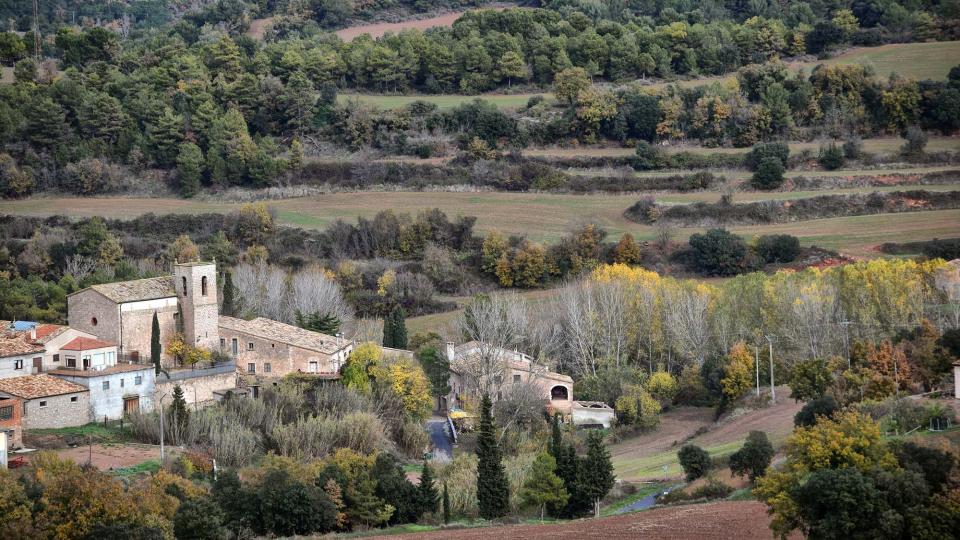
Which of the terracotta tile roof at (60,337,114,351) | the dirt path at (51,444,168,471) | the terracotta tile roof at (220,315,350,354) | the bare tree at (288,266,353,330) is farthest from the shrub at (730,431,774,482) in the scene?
the bare tree at (288,266,353,330)

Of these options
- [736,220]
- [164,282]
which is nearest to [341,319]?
[164,282]

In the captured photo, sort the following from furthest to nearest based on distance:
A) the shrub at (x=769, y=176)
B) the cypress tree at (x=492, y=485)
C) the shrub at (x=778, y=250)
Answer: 1. the shrub at (x=769, y=176)
2. the shrub at (x=778, y=250)
3. the cypress tree at (x=492, y=485)

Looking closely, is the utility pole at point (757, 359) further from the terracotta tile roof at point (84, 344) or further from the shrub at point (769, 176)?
the shrub at point (769, 176)

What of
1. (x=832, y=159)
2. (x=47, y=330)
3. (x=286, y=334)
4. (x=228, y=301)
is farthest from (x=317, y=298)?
(x=832, y=159)

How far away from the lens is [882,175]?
8438 cm

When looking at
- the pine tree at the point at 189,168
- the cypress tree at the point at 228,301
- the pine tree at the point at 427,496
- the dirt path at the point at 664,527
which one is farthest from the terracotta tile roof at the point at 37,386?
the pine tree at the point at 189,168

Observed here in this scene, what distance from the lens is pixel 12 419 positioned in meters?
49.6

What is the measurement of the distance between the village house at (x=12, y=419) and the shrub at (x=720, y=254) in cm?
3235

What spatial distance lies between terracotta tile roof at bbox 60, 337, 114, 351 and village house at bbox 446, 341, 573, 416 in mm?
11820

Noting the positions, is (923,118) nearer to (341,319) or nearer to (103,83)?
(341,319)

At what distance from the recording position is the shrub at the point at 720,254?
7362 centimetres

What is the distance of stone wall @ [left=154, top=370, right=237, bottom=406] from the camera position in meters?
54.6

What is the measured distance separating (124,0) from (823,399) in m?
103

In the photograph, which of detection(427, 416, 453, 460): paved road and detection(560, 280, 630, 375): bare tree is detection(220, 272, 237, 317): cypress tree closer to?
detection(427, 416, 453, 460): paved road
